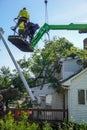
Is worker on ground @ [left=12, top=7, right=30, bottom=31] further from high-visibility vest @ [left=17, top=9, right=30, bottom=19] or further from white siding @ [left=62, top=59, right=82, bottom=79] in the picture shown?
white siding @ [left=62, top=59, right=82, bottom=79]

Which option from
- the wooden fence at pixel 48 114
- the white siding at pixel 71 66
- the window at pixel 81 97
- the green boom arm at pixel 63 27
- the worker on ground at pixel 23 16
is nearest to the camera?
the worker on ground at pixel 23 16

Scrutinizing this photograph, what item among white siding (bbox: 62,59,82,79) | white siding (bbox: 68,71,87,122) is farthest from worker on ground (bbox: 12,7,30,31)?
white siding (bbox: 62,59,82,79)

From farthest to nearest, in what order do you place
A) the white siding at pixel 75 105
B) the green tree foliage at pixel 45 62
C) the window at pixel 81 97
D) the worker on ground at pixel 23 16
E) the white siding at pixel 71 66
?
the green tree foliage at pixel 45 62 < the white siding at pixel 71 66 < the window at pixel 81 97 < the white siding at pixel 75 105 < the worker on ground at pixel 23 16

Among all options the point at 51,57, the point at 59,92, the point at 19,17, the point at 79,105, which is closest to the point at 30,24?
the point at 19,17

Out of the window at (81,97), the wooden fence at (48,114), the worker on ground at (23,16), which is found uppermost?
the worker on ground at (23,16)

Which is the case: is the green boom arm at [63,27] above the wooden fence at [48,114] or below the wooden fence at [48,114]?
above

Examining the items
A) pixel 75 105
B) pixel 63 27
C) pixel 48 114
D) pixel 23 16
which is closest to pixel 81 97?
pixel 75 105

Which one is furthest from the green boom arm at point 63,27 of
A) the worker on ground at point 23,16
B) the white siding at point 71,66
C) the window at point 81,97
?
the white siding at point 71,66

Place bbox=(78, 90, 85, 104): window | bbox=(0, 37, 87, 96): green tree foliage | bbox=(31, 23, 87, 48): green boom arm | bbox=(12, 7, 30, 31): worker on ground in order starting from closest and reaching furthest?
bbox=(12, 7, 30, 31): worker on ground → bbox=(31, 23, 87, 48): green boom arm → bbox=(78, 90, 85, 104): window → bbox=(0, 37, 87, 96): green tree foliage

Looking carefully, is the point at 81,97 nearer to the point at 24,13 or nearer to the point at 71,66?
the point at 71,66

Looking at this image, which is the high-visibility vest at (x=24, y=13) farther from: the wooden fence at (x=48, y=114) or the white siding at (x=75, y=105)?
the white siding at (x=75, y=105)


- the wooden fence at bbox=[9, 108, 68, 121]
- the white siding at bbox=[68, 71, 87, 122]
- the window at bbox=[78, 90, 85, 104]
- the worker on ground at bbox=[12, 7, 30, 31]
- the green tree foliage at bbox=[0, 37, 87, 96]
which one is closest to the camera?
the worker on ground at bbox=[12, 7, 30, 31]

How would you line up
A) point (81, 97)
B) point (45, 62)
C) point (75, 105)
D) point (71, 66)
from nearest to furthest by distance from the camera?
point (75, 105) → point (81, 97) → point (71, 66) → point (45, 62)

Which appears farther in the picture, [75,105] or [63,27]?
[75,105]
